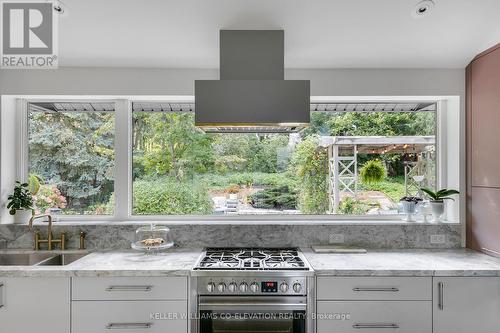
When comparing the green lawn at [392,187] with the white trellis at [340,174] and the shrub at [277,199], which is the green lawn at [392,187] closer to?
the white trellis at [340,174]

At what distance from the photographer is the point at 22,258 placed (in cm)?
248

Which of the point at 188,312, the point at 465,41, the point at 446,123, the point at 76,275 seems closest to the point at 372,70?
the point at 465,41

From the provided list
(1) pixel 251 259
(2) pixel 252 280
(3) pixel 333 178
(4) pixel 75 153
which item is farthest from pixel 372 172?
(4) pixel 75 153

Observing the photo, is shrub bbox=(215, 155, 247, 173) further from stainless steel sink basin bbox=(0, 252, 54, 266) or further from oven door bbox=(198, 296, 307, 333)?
stainless steel sink basin bbox=(0, 252, 54, 266)

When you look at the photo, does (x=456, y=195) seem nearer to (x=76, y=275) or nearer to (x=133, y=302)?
(x=133, y=302)

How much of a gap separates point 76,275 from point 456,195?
2.96 m

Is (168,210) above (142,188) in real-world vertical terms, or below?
below

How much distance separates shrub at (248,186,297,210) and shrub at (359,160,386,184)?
0.66 meters

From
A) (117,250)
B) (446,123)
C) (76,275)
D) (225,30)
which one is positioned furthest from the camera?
(446,123)

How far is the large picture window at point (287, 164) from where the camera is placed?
282cm

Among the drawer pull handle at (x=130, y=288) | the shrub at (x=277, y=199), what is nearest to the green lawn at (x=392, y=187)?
the shrub at (x=277, y=199)

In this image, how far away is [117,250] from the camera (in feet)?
8.33

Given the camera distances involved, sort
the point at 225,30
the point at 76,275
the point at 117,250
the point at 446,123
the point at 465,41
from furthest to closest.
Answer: the point at 446,123, the point at 117,250, the point at 465,41, the point at 225,30, the point at 76,275

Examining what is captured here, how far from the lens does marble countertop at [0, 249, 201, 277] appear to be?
1959mm
